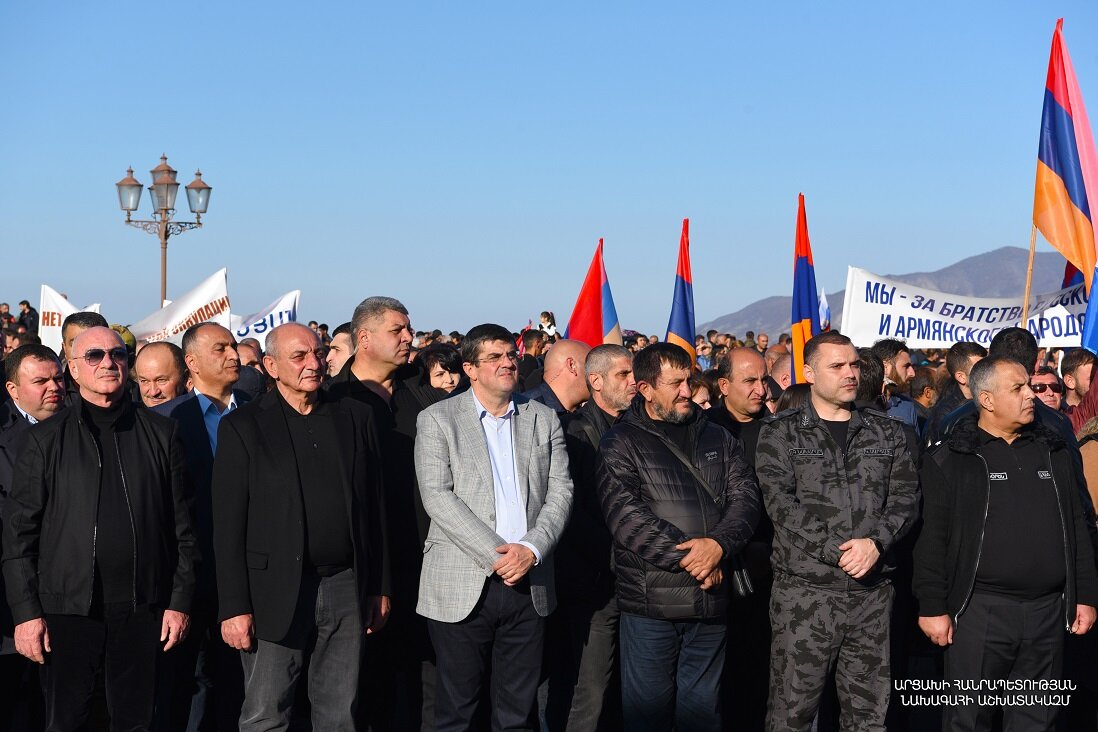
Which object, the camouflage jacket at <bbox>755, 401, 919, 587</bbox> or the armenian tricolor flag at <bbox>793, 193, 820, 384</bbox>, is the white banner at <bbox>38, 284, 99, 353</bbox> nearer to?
the armenian tricolor flag at <bbox>793, 193, 820, 384</bbox>

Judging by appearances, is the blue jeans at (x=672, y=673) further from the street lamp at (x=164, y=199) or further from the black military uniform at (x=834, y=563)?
the street lamp at (x=164, y=199)

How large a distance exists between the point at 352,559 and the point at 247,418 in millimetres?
807

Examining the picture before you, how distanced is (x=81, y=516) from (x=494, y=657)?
200 centimetres

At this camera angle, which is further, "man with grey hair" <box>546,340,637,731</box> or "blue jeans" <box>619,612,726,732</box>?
"man with grey hair" <box>546,340,637,731</box>

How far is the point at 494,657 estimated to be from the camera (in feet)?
17.9

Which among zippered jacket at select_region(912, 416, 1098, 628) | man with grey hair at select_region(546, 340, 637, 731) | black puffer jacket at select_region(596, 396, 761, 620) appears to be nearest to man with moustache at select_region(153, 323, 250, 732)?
man with grey hair at select_region(546, 340, 637, 731)

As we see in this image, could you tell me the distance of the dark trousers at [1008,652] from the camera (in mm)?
5520

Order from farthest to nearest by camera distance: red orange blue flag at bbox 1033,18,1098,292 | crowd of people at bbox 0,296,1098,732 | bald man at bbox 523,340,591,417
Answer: red orange blue flag at bbox 1033,18,1098,292 < bald man at bbox 523,340,591,417 < crowd of people at bbox 0,296,1098,732

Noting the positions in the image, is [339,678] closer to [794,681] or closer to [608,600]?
[608,600]

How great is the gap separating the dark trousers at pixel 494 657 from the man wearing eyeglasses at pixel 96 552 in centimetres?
122

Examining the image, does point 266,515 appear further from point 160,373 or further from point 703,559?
point 703,559

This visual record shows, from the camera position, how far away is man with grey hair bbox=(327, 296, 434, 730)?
19.7ft

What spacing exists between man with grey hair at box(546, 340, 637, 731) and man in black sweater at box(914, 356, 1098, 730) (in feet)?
5.32

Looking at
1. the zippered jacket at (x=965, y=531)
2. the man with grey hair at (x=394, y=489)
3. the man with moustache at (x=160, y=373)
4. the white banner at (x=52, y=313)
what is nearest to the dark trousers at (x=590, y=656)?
the man with grey hair at (x=394, y=489)
